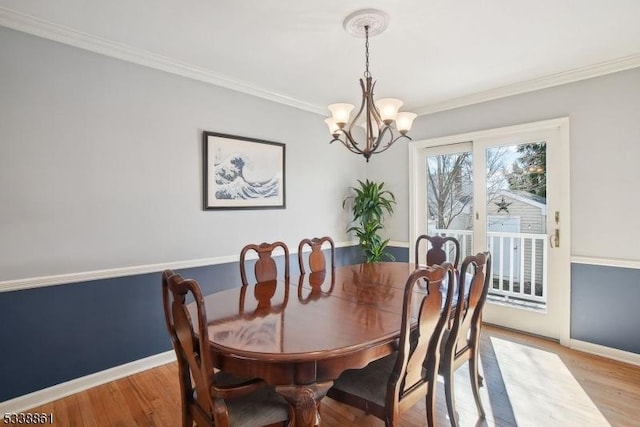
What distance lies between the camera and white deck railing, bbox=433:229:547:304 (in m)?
3.35

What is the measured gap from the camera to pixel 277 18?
212 cm

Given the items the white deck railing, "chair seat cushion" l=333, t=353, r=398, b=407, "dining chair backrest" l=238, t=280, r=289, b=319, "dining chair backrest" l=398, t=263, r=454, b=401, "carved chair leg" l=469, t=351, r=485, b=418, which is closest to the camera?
"dining chair backrest" l=398, t=263, r=454, b=401

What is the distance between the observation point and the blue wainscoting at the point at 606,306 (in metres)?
2.72

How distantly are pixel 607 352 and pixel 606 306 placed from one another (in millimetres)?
395

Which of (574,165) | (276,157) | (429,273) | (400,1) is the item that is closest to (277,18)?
(400,1)

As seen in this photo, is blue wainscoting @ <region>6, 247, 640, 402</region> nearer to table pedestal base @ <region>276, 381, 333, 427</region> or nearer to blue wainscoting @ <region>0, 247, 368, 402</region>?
blue wainscoting @ <region>0, 247, 368, 402</region>

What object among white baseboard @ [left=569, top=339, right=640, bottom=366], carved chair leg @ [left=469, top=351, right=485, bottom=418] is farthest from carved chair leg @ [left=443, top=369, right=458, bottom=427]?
white baseboard @ [left=569, top=339, right=640, bottom=366]

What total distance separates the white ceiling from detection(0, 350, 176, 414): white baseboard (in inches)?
95.1

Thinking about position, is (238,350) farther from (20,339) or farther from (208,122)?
(208,122)

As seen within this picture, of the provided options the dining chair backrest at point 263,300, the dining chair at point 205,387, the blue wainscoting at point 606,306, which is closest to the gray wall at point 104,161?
the dining chair backrest at point 263,300

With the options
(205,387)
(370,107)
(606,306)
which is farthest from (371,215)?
(205,387)

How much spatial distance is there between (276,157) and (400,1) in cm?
199

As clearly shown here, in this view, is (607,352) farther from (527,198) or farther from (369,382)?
(369,382)

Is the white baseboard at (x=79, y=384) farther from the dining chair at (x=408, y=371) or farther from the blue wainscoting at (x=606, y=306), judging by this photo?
the blue wainscoting at (x=606, y=306)
